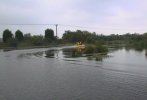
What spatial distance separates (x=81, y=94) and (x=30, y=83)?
4.30 meters

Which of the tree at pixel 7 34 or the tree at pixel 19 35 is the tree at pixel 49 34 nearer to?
the tree at pixel 19 35

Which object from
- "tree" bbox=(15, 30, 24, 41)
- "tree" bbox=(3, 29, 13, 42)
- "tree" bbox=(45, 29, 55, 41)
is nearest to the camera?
"tree" bbox=(3, 29, 13, 42)

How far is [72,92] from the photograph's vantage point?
14.5 meters

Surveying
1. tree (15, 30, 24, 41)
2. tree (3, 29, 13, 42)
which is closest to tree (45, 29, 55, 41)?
tree (15, 30, 24, 41)

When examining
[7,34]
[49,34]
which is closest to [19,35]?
[7,34]

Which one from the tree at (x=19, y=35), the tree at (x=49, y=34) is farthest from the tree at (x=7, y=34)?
the tree at (x=49, y=34)

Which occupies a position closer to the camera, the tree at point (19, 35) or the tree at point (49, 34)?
the tree at point (19, 35)

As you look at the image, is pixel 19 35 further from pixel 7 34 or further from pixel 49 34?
pixel 49 34

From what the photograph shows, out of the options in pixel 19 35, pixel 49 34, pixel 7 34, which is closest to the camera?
pixel 7 34

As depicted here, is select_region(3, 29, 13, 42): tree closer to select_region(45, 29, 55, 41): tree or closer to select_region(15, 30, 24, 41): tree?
select_region(15, 30, 24, 41): tree

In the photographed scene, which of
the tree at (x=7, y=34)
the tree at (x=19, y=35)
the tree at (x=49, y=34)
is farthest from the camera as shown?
the tree at (x=49, y=34)

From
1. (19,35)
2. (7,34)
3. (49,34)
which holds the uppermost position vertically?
(49,34)

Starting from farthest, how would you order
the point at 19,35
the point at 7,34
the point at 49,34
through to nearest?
the point at 49,34 → the point at 19,35 → the point at 7,34

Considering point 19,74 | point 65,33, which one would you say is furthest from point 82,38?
point 19,74
